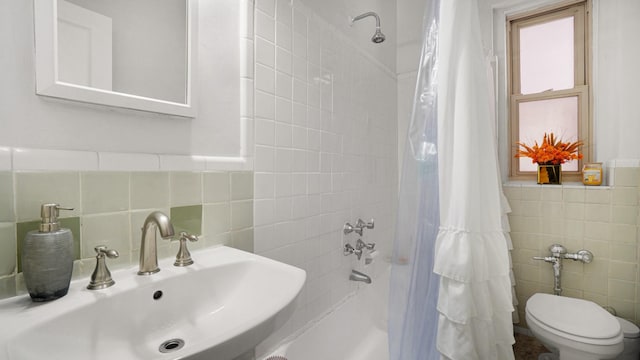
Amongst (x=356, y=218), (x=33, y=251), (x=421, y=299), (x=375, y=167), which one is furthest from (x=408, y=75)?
(x=33, y=251)

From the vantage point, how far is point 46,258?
543 mm

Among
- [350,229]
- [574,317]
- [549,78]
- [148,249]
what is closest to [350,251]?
[350,229]

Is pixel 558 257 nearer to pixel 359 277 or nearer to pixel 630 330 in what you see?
pixel 630 330

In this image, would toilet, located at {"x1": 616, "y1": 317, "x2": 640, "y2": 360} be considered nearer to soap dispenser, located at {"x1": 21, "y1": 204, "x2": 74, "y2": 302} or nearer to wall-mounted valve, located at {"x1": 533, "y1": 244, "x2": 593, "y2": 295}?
wall-mounted valve, located at {"x1": 533, "y1": 244, "x2": 593, "y2": 295}

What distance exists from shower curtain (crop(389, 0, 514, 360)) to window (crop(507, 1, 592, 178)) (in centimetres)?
148

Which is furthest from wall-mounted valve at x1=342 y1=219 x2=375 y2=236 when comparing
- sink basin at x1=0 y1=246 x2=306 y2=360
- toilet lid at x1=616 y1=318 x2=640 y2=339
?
toilet lid at x1=616 y1=318 x2=640 y2=339

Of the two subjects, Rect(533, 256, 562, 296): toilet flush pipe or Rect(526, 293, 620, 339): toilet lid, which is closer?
Rect(526, 293, 620, 339): toilet lid

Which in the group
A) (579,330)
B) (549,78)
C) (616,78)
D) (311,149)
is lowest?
(579,330)

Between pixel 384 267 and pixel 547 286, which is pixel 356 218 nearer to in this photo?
pixel 384 267

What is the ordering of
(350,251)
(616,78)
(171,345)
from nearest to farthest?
1. (171,345)
2. (350,251)
3. (616,78)

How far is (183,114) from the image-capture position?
0.85 meters

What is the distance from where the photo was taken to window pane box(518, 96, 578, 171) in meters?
2.00

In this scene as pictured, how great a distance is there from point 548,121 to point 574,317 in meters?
1.35

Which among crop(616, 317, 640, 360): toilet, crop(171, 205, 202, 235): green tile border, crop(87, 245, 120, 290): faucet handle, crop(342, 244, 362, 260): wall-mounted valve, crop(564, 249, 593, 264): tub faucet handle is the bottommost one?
crop(616, 317, 640, 360): toilet
